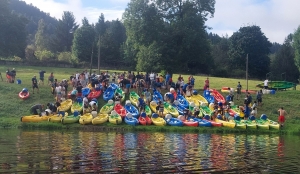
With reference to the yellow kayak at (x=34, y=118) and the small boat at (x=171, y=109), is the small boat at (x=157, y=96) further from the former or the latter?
the yellow kayak at (x=34, y=118)

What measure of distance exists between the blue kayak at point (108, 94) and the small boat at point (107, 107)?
1074 millimetres

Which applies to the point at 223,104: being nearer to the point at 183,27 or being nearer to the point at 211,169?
the point at 183,27

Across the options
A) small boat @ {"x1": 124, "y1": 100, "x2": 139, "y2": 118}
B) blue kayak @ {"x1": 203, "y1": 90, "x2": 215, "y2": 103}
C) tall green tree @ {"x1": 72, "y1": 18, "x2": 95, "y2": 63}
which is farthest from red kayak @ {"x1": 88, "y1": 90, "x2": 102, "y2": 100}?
tall green tree @ {"x1": 72, "y1": 18, "x2": 95, "y2": 63}

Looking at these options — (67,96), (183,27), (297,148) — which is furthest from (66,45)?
(297,148)

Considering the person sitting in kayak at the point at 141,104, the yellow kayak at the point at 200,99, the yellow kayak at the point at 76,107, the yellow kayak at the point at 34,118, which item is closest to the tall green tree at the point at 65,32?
the yellow kayak at the point at 76,107

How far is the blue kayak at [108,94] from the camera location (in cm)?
3584

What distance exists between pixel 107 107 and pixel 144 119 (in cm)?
387

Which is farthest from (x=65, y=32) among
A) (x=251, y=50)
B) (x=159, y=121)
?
(x=159, y=121)

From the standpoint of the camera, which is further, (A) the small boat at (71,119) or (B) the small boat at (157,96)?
(B) the small boat at (157,96)

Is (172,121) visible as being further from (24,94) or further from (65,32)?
(65,32)

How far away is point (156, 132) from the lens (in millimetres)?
29359

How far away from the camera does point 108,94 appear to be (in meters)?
36.2

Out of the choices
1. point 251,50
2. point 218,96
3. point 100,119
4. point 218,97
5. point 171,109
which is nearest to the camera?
point 100,119

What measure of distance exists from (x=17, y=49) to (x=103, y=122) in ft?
121
